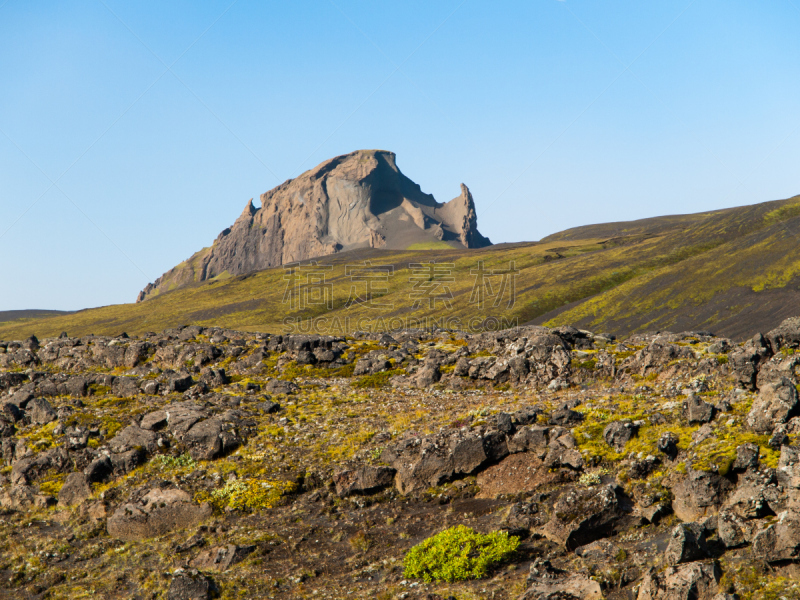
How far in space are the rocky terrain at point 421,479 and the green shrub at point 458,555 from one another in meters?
0.26

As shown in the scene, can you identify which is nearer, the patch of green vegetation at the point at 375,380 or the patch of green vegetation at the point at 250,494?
the patch of green vegetation at the point at 250,494

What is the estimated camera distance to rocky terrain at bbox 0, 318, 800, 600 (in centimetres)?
1902

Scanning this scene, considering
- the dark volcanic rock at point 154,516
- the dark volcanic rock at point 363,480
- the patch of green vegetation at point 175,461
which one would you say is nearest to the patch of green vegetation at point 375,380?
→ the patch of green vegetation at point 175,461

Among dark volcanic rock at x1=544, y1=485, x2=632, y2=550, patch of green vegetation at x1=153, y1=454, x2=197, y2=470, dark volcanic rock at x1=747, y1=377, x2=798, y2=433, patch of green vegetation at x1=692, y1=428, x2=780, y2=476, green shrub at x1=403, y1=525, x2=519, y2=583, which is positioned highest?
Result: dark volcanic rock at x1=747, y1=377, x2=798, y2=433

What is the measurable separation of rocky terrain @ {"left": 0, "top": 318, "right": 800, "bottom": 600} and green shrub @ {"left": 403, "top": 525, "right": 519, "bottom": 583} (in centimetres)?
26

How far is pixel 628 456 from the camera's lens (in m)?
24.9

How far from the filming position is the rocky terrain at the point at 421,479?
62.4ft

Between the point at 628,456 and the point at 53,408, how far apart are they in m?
34.8

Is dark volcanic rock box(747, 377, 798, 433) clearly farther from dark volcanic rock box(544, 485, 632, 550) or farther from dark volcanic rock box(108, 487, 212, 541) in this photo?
dark volcanic rock box(108, 487, 212, 541)

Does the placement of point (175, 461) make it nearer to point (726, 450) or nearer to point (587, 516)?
point (587, 516)

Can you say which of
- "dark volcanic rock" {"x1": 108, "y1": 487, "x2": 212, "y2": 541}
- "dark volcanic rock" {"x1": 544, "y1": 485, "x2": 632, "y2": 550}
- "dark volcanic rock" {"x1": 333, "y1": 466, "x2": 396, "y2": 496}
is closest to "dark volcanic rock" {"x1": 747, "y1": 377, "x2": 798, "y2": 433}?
"dark volcanic rock" {"x1": 544, "y1": 485, "x2": 632, "y2": 550}

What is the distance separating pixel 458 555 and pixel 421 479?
22.1ft

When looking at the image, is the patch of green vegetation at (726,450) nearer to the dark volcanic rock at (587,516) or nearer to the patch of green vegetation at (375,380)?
the dark volcanic rock at (587,516)

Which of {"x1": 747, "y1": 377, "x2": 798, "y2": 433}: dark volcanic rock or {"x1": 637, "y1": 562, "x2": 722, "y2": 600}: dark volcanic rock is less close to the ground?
{"x1": 747, "y1": 377, "x2": 798, "y2": 433}: dark volcanic rock
